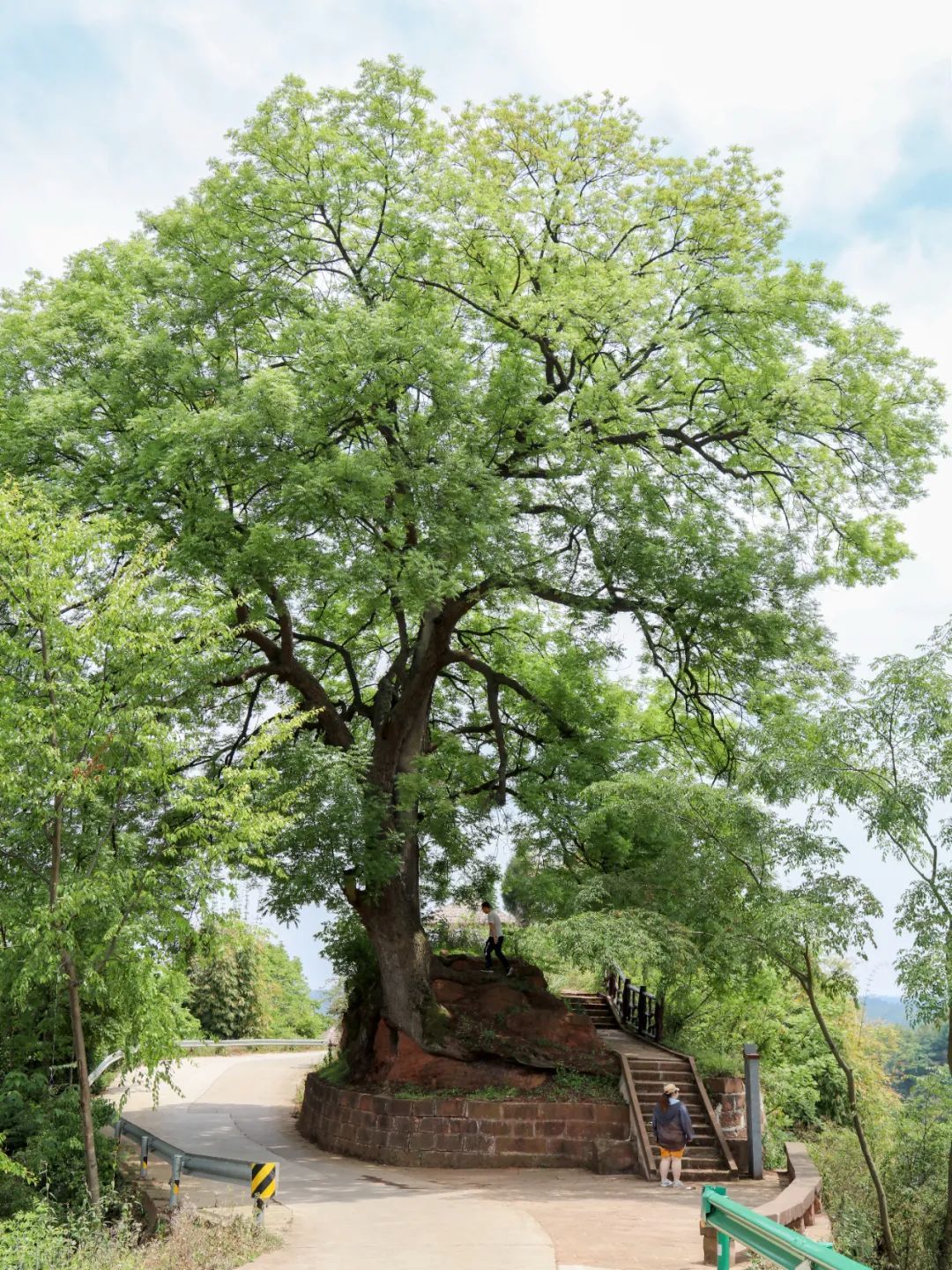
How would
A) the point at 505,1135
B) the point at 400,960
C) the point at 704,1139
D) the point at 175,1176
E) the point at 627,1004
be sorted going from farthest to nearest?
the point at 627,1004, the point at 400,960, the point at 704,1139, the point at 505,1135, the point at 175,1176

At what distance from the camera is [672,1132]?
579 inches

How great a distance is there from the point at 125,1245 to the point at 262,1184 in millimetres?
1565

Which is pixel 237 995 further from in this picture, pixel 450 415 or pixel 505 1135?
A: pixel 450 415

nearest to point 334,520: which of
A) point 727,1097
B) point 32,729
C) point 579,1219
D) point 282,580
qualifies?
point 282,580

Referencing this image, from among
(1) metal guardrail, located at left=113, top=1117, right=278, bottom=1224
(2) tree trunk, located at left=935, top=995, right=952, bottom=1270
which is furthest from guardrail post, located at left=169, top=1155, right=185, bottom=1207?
(2) tree trunk, located at left=935, top=995, right=952, bottom=1270

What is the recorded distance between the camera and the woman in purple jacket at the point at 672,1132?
14719 mm

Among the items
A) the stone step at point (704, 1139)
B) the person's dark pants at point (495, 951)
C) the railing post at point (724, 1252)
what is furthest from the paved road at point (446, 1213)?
the person's dark pants at point (495, 951)

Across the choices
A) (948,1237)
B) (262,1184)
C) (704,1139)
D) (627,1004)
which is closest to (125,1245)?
(262,1184)

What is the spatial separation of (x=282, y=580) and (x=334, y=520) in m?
2.04

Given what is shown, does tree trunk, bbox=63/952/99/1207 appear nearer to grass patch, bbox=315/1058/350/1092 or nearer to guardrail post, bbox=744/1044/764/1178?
grass patch, bbox=315/1058/350/1092

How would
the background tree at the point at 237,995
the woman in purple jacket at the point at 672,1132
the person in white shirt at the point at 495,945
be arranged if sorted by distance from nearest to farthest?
the woman in purple jacket at the point at 672,1132
the person in white shirt at the point at 495,945
the background tree at the point at 237,995

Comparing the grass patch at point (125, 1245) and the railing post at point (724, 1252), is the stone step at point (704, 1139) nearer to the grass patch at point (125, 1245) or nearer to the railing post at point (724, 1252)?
the grass patch at point (125, 1245)

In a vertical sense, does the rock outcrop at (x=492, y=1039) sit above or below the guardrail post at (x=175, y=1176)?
above

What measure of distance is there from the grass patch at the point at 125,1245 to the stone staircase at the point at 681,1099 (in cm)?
726
